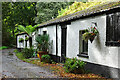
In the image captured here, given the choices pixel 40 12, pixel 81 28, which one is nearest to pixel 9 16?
pixel 40 12

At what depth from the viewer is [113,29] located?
684cm

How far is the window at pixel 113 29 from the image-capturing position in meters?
6.63

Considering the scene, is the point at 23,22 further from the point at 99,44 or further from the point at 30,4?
the point at 99,44

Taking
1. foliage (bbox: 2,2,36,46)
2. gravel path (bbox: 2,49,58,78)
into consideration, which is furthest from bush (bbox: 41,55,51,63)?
foliage (bbox: 2,2,36,46)

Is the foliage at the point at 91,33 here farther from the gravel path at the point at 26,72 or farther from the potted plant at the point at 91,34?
the gravel path at the point at 26,72

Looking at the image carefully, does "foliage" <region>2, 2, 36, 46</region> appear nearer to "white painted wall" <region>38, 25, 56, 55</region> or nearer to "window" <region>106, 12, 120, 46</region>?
"white painted wall" <region>38, 25, 56, 55</region>

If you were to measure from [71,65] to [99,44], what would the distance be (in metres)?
1.86

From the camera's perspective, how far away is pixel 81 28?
902 centimetres

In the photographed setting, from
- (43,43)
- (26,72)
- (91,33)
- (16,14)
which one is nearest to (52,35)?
(43,43)

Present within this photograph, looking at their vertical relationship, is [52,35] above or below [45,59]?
above

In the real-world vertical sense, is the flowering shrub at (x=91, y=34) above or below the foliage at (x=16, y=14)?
below

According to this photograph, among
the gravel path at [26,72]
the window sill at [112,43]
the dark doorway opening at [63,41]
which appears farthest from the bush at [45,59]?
the window sill at [112,43]

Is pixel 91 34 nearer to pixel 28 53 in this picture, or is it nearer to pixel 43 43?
pixel 43 43

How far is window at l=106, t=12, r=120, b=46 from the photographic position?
663 centimetres
